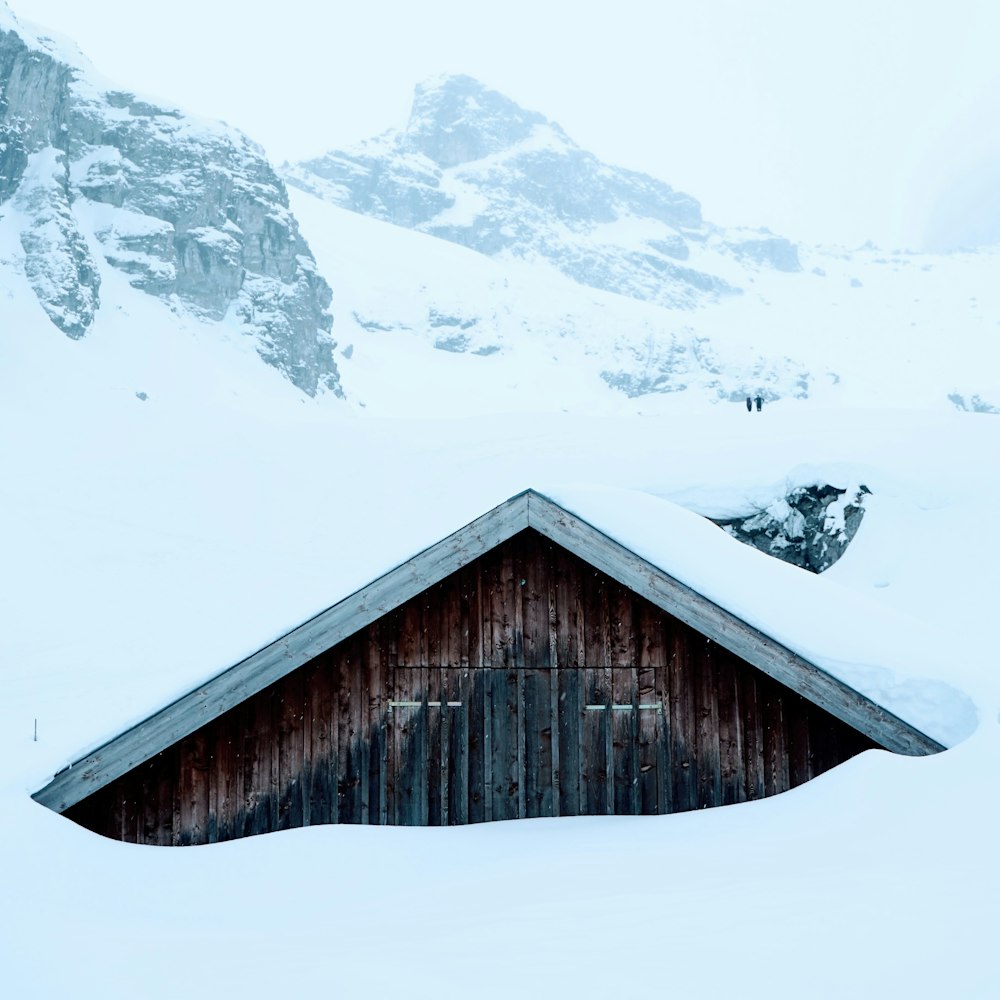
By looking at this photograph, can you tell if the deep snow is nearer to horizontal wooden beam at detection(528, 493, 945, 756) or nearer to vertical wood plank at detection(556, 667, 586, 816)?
horizontal wooden beam at detection(528, 493, 945, 756)

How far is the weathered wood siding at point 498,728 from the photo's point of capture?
20.2 feet

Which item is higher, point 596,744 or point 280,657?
point 280,657

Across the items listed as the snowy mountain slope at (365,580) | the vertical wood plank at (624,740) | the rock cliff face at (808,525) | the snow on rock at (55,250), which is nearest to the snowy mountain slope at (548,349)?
the snow on rock at (55,250)

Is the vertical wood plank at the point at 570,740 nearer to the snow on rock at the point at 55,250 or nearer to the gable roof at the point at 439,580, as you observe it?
the gable roof at the point at 439,580

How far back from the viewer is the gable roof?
5.59 metres

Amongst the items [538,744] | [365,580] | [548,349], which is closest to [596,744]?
[538,744]

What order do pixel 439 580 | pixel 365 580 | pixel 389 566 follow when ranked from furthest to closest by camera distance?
1. pixel 365 580
2. pixel 389 566
3. pixel 439 580

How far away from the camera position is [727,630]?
5.89 meters

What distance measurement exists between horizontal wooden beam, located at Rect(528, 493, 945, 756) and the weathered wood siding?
1.28 ft

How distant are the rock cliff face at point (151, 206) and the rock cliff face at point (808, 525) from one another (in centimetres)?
6050

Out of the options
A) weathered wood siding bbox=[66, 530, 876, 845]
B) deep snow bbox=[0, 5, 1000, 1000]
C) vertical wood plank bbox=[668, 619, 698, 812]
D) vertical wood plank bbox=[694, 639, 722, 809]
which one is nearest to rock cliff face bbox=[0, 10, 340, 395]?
deep snow bbox=[0, 5, 1000, 1000]

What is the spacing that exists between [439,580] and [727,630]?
1.82m

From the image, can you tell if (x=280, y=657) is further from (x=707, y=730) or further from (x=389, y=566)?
(x=707, y=730)

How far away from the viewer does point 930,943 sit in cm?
338
